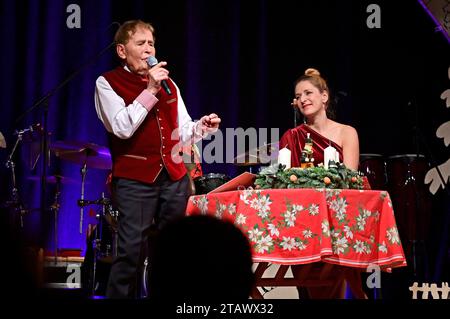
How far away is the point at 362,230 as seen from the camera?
2682 mm

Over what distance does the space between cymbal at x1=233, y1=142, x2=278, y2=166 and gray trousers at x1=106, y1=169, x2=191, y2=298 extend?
1.14m

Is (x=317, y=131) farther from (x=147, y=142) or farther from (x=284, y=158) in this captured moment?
(x=147, y=142)

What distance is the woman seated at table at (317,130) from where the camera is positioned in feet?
11.6

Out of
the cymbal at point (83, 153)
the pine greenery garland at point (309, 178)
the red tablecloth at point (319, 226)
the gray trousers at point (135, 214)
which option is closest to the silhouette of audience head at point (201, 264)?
the red tablecloth at point (319, 226)

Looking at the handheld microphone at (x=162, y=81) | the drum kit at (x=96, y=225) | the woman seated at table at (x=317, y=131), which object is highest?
the handheld microphone at (x=162, y=81)

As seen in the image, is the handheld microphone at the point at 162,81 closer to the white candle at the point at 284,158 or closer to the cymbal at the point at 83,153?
the white candle at the point at 284,158

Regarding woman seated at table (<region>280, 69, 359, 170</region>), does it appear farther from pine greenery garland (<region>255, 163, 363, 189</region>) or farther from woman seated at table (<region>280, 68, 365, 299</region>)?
pine greenery garland (<region>255, 163, 363, 189</region>)

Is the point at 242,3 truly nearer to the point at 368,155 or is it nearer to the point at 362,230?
the point at 368,155

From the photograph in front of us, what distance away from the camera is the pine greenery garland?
9.03 ft

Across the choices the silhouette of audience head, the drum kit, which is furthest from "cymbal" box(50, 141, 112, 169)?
the silhouette of audience head

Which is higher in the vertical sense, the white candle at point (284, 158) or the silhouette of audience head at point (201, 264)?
the white candle at point (284, 158)

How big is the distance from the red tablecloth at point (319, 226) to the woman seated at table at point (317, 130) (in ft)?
2.58

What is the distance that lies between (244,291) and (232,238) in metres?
0.09

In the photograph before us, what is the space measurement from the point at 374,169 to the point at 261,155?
4.13 ft
